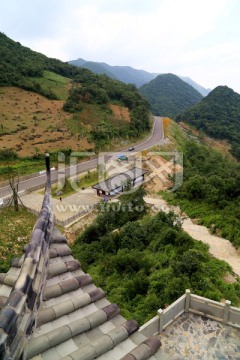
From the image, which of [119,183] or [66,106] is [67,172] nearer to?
[119,183]

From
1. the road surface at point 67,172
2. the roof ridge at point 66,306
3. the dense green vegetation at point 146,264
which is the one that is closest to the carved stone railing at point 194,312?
the dense green vegetation at point 146,264

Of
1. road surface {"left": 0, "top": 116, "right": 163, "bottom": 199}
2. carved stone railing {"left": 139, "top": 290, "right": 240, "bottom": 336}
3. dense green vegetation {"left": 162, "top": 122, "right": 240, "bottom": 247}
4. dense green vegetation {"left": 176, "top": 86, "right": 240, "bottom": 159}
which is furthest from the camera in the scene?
dense green vegetation {"left": 176, "top": 86, "right": 240, "bottom": 159}

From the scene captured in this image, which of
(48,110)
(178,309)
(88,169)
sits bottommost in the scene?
(88,169)

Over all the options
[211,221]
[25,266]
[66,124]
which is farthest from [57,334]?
[66,124]

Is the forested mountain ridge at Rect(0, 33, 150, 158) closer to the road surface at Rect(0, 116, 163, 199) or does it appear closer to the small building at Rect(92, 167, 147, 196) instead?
Answer: the road surface at Rect(0, 116, 163, 199)

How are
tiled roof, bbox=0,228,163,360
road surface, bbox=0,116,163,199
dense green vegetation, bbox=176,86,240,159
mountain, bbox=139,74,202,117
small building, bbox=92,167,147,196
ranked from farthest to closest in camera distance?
mountain, bbox=139,74,202,117, dense green vegetation, bbox=176,86,240,159, road surface, bbox=0,116,163,199, small building, bbox=92,167,147,196, tiled roof, bbox=0,228,163,360

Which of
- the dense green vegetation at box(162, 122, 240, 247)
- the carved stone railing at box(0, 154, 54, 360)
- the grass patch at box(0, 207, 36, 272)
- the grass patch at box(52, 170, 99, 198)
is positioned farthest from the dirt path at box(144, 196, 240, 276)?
the grass patch at box(52, 170, 99, 198)

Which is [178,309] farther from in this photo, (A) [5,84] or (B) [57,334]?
(A) [5,84]
